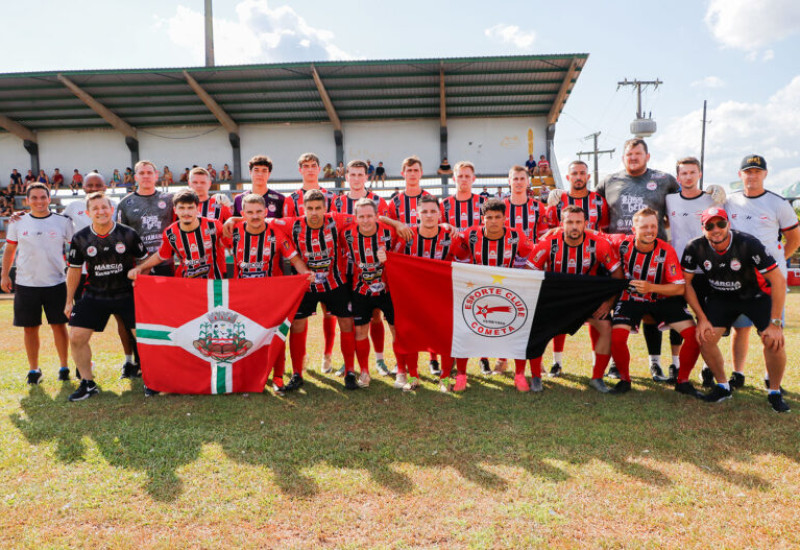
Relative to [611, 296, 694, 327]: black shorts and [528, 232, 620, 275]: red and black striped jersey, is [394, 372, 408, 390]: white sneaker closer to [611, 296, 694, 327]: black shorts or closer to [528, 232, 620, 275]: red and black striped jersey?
[528, 232, 620, 275]: red and black striped jersey

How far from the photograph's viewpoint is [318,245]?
5090mm

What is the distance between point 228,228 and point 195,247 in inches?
16.0

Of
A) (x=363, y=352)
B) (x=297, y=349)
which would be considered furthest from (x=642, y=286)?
(x=297, y=349)

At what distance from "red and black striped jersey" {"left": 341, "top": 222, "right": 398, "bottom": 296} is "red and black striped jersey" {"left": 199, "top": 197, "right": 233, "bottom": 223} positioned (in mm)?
1612

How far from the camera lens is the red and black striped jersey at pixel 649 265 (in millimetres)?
4738

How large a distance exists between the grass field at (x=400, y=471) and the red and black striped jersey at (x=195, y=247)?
1.36 m

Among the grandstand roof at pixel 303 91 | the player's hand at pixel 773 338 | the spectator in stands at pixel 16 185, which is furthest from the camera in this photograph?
the spectator in stands at pixel 16 185

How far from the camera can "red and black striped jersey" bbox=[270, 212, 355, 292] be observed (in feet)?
16.7

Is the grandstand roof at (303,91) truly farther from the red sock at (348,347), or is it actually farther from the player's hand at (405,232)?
the red sock at (348,347)

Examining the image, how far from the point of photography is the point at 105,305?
4.98m

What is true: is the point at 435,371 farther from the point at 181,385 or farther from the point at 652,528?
the point at 652,528

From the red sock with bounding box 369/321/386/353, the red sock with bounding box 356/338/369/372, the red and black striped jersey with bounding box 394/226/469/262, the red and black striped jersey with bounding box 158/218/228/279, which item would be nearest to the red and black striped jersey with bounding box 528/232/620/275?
the red and black striped jersey with bounding box 394/226/469/262

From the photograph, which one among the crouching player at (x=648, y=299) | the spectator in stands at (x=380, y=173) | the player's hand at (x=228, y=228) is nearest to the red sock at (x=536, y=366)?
the crouching player at (x=648, y=299)

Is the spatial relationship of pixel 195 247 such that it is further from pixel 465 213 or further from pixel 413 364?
pixel 465 213
